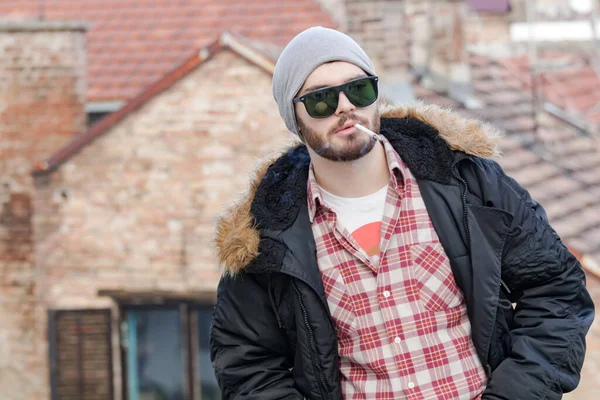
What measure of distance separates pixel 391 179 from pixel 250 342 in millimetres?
573

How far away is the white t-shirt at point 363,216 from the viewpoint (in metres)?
2.63

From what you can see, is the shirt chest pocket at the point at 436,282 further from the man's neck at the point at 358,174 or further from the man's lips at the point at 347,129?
the man's lips at the point at 347,129

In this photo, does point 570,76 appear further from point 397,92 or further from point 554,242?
point 554,242

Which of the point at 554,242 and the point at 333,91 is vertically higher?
the point at 333,91

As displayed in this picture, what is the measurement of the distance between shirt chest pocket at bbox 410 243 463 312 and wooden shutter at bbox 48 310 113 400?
18.5 ft

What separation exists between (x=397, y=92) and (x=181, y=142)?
2.03 meters

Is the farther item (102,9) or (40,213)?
(102,9)

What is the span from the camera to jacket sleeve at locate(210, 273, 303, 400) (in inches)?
104

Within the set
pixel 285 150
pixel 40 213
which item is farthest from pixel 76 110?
pixel 285 150

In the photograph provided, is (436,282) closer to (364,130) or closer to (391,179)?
(391,179)

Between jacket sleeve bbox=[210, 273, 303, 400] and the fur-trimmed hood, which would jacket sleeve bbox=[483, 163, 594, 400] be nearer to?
the fur-trimmed hood

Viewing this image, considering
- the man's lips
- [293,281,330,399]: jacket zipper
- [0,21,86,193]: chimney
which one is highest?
[0,21,86,193]: chimney

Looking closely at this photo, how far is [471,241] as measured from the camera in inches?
99.3

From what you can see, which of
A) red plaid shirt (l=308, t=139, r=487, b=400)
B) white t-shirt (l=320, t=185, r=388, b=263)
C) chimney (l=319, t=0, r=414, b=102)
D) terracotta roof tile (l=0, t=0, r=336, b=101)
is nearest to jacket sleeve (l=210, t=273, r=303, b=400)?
red plaid shirt (l=308, t=139, r=487, b=400)
